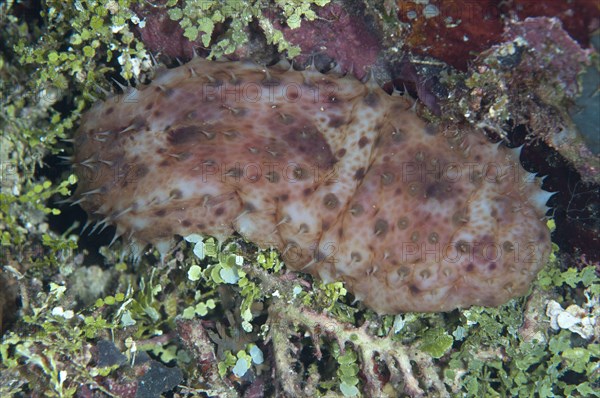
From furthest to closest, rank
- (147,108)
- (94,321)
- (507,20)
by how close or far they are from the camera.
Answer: (94,321)
(147,108)
(507,20)

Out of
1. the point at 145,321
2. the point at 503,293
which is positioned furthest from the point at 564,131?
the point at 145,321

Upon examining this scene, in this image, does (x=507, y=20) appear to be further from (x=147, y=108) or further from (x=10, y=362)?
(x=10, y=362)

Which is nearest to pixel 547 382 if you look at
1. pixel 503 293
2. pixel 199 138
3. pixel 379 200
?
pixel 503 293

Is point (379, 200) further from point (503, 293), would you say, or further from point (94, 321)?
point (94, 321)

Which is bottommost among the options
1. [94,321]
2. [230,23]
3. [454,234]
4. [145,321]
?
[145,321]

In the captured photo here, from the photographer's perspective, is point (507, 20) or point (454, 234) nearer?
point (507, 20)

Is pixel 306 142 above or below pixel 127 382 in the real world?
above

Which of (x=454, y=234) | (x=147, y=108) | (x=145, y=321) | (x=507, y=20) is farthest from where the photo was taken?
(x=145, y=321)
